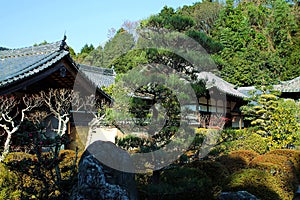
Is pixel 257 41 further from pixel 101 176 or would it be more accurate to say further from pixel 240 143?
pixel 101 176

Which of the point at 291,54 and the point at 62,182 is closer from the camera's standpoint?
the point at 62,182

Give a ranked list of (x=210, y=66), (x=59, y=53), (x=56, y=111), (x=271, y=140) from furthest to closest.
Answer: (x=271, y=140)
(x=56, y=111)
(x=59, y=53)
(x=210, y=66)

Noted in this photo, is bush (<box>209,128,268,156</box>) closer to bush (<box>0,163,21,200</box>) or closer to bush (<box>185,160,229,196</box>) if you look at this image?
bush (<box>185,160,229,196</box>)

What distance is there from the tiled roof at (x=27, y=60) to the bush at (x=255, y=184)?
456 centimetres

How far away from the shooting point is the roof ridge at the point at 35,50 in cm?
707

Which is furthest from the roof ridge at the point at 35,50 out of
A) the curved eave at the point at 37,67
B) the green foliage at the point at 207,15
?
the green foliage at the point at 207,15

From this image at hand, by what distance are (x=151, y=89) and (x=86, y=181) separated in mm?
2570

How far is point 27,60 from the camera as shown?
23.6ft

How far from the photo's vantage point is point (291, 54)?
25.1 m

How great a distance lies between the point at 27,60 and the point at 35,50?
0.59 metres

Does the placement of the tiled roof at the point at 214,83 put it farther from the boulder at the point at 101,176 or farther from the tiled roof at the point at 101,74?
the tiled roof at the point at 101,74

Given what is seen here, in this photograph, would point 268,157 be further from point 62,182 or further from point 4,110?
point 4,110

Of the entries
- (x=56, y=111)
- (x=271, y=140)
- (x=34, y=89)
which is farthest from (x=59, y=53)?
(x=271, y=140)

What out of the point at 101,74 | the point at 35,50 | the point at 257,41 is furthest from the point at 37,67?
the point at 257,41
